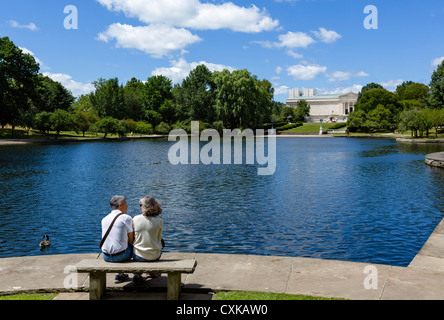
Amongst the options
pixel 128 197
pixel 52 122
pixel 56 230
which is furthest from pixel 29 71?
pixel 56 230

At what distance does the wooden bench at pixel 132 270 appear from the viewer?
669 centimetres

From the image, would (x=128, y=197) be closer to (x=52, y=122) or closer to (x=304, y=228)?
(x=304, y=228)

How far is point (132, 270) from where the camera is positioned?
6.73m

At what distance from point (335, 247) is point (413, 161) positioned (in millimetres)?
31584

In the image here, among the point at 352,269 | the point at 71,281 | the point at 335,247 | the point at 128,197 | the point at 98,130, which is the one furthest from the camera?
the point at 98,130

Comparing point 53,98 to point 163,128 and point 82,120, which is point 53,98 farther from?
point 163,128

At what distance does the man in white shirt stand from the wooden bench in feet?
1.09

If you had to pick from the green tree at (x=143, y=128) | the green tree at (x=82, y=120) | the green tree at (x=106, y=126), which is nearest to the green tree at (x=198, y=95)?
the green tree at (x=143, y=128)

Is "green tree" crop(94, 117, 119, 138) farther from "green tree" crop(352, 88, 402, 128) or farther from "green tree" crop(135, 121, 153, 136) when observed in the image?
"green tree" crop(352, 88, 402, 128)

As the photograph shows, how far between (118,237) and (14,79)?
8361 centimetres

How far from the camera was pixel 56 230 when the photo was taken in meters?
15.2

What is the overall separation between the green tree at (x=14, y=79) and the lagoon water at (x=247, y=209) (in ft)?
A: 156

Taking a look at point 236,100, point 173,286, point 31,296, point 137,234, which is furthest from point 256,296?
point 236,100

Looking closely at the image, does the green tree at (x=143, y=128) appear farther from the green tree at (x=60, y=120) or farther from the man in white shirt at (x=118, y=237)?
→ the man in white shirt at (x=118, y=237)
